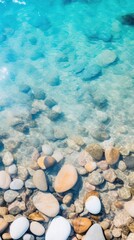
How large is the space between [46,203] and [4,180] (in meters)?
0.89

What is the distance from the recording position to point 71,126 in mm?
5715

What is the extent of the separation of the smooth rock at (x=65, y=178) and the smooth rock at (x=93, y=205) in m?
0.42

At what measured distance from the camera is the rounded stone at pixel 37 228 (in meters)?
3.99

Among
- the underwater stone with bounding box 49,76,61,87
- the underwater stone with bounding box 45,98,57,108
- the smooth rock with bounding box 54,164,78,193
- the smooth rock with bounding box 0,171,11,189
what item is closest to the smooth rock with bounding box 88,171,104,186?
the smooth rock with bounding box 54,164,78,193

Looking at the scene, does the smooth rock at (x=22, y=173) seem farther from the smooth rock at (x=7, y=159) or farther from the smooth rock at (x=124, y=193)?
the smooth rock at (x=124, y=193)

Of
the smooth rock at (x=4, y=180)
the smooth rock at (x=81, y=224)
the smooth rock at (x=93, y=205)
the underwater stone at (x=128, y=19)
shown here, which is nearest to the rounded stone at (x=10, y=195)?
the smooth rock at (x=4, y=180)

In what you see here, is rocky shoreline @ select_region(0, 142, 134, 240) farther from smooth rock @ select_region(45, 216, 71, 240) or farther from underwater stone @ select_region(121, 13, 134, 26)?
underwater stone @ select_region(121, 13, 134, 26)

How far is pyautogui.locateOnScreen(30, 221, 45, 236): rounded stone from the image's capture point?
3.99 metres

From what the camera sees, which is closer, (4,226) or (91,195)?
(4,226)

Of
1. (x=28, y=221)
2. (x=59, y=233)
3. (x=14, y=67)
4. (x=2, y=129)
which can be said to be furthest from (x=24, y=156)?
(x=14, y=67)

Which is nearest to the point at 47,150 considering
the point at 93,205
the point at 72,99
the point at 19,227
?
the point at 93,205

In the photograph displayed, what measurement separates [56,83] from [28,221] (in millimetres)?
3662

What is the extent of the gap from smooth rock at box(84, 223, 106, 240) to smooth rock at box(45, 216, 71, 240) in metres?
0.29

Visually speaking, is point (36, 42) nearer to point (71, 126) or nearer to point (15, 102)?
point (15, 102)
